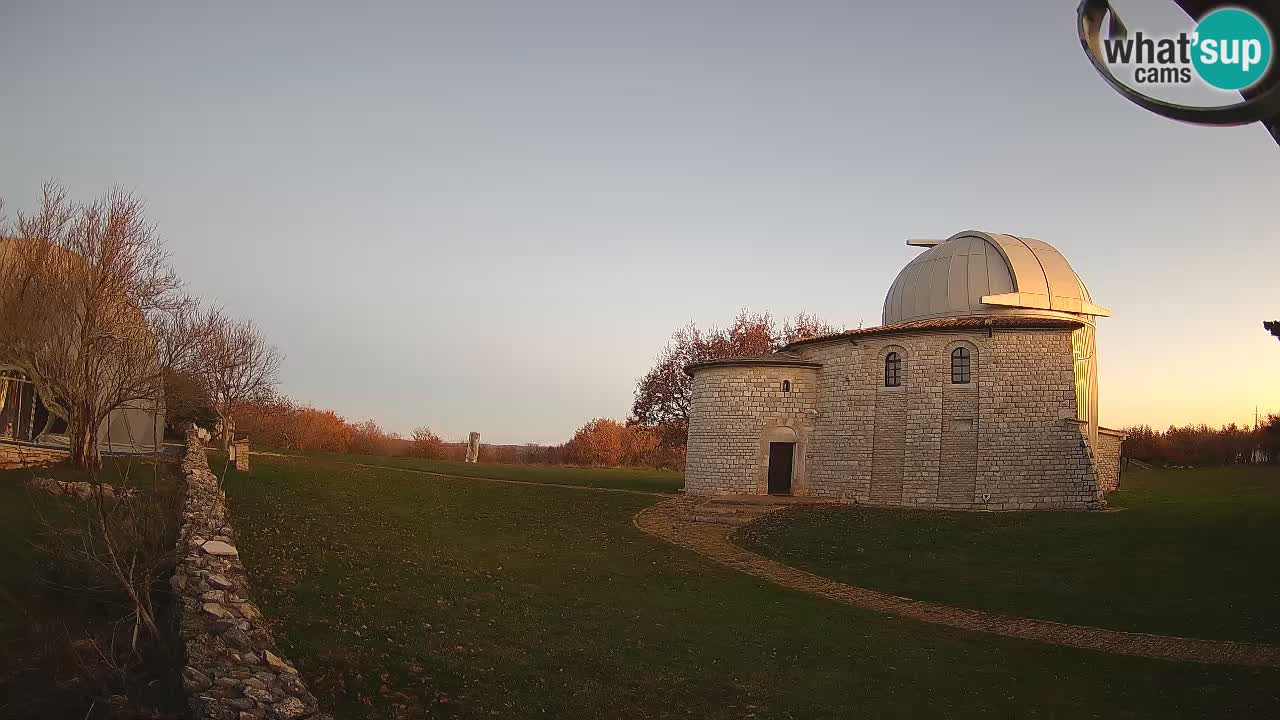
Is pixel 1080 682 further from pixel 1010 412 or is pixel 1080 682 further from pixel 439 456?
pixel 439 456

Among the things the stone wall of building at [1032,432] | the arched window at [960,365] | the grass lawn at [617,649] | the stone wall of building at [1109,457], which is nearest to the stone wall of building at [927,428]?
the stone wall of building at [1032,432]

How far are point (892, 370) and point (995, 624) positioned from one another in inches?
574

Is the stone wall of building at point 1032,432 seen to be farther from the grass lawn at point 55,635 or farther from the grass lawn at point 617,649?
the grass lawn at point 55,635

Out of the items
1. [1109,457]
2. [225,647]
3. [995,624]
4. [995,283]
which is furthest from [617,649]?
[1109,457]

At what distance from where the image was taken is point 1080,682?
9883mm

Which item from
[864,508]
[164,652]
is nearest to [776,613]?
[164,652]

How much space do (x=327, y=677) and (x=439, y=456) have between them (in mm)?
43134

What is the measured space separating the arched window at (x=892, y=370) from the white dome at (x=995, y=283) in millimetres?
2629

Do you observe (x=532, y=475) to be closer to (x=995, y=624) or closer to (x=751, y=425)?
(x=751, y=425)

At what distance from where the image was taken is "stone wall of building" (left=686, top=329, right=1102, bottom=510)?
24109mm

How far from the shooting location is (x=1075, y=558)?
675 inches

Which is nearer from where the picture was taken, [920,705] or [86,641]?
[86,641]

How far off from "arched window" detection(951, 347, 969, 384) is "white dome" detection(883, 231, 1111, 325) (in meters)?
2.13

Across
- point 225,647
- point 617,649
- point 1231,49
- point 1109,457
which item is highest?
point 1231,49
